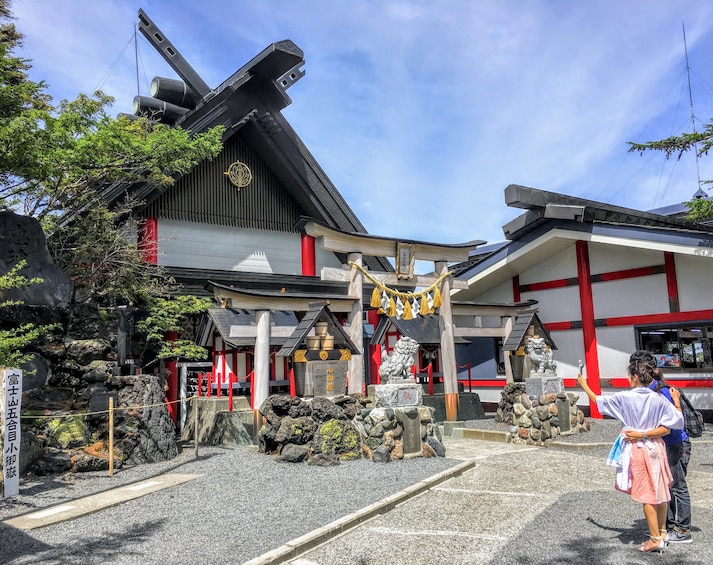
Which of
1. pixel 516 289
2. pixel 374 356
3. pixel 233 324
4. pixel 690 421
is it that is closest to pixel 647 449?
pixel 690 421

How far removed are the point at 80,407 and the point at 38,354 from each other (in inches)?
50.0

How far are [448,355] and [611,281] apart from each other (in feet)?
17.5

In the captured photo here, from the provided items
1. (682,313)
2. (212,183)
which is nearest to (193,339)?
(212,183)

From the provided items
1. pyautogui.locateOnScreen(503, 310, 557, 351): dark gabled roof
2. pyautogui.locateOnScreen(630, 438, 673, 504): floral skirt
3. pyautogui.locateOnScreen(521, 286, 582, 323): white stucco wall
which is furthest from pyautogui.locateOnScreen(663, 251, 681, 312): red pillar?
pyautogui.locateOnScreen(630, 438, 673, 504): floral skirt

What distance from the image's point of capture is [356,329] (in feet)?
43.1

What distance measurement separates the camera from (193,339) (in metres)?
14.8

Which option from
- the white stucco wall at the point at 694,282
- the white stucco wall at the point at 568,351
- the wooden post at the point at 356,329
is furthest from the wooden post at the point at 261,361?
the white stucco wall at the point at 694,282

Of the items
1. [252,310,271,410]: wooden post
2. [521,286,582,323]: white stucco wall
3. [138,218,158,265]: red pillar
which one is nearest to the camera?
[252,310,271,410]: wooden post

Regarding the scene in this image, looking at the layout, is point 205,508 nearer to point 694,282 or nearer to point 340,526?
point 340,526

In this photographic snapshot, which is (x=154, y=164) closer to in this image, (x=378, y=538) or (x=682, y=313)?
(x=378, y=538)

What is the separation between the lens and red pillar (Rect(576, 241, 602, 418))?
49.9ft

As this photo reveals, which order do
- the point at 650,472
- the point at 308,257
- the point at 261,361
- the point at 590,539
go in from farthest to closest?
the point at 308,257 < the point at 261,361 < the point at 590,539 < the point at 650,472

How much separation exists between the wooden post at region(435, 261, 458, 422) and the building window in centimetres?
526

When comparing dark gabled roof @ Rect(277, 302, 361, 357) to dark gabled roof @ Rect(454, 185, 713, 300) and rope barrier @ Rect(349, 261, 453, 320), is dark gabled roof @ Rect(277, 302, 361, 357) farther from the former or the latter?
dark gabled roof @ Rect(454, 185, 713, 300)
